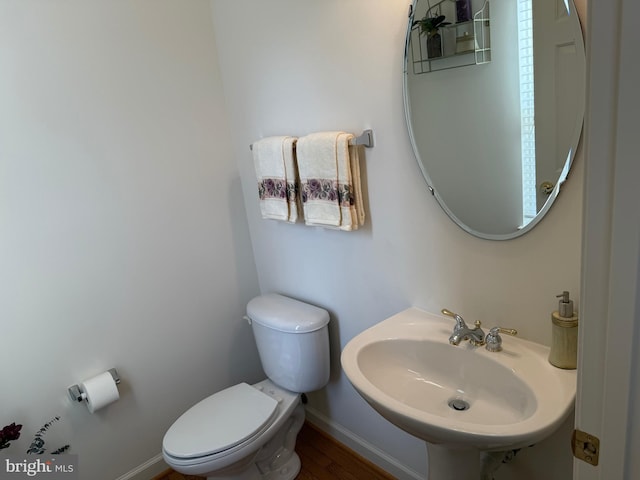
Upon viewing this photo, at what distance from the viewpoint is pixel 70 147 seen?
1.77 metres

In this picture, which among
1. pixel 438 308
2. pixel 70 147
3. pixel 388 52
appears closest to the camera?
pixel 388 52

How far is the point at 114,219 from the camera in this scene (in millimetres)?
1897

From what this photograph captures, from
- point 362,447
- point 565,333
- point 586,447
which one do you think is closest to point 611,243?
point 586,447

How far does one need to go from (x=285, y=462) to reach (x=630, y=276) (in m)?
1.89

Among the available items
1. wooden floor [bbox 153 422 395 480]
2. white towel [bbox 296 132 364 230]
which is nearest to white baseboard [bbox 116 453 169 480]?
wooden floor [bbox 153 422 395 480]

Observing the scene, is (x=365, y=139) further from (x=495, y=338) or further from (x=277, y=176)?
(x=495, y=338)

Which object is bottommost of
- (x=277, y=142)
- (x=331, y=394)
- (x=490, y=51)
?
(x=331, y=394)

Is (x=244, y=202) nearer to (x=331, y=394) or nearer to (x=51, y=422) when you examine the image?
(x=331, y=394)

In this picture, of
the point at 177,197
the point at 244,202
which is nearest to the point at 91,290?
the point at 177,197

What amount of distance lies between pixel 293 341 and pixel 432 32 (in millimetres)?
1262

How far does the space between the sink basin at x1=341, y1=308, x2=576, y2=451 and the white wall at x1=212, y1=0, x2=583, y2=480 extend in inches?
5.0

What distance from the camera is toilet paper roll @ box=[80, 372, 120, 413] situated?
1.84 m

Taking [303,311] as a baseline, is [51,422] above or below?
below

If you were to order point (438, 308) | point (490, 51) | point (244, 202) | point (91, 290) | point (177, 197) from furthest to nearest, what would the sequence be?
point (244, 202) → point (177, 197) → point (91, 290) → point (438, 308) → point (490, 51)
